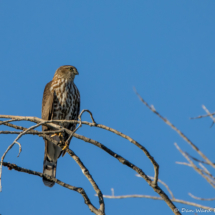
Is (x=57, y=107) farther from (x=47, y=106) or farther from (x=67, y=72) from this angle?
(x=67, y=72)

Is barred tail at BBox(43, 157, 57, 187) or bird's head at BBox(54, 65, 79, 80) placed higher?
bird's head at BBox(54, 65, 79, 80)

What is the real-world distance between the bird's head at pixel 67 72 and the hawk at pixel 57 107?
0.10 metres

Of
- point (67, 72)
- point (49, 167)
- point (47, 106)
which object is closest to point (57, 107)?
point (47, 106)

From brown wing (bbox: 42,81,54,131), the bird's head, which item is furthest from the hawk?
the bird's head

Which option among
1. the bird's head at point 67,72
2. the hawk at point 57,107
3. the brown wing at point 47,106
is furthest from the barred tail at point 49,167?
the bird's head at point 67,72

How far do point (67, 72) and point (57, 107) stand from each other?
1.01 m

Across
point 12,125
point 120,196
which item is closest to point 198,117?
point 120,196

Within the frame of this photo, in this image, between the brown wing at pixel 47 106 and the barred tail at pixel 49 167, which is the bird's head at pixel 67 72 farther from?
the barred tail at pixel 49 167

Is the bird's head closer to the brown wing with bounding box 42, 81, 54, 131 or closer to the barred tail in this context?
the brown wing with bounding box 42, 81, 54, 131

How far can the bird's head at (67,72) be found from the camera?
7.07 meters

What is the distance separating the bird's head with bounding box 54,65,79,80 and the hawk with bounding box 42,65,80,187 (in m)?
0.10

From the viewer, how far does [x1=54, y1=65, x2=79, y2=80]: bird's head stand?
7070 mm

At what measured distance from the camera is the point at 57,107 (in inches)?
255

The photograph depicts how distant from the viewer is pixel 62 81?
691 cm
